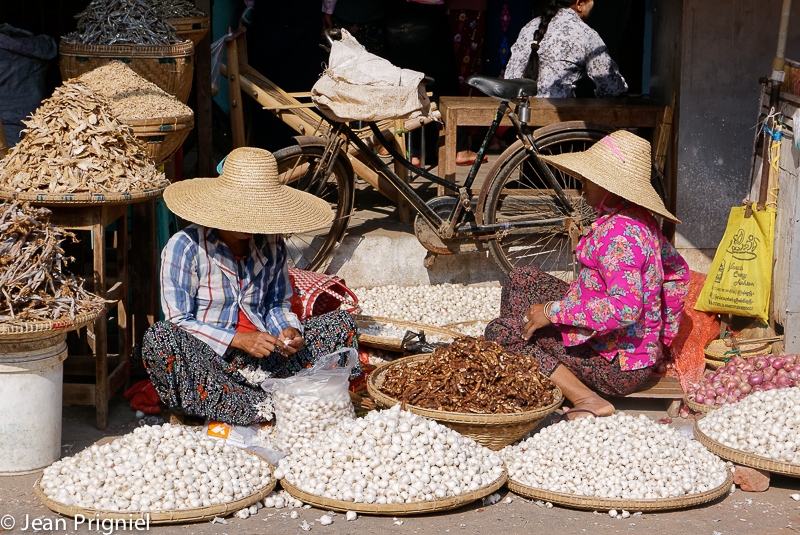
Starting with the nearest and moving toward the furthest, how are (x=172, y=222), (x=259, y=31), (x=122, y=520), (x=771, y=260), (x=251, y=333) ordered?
(x=122, y=520) → (x=251, y=333) → (x=771, y=260) → (x=172, y=222) → (x=259, y=31)

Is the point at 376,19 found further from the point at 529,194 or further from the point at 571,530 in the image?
the point at 571,530

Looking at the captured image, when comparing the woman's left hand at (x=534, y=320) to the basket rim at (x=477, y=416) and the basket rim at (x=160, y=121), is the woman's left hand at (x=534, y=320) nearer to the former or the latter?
the basket rim at (x=477, y=416)

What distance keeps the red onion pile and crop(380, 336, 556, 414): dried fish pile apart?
2.28ft

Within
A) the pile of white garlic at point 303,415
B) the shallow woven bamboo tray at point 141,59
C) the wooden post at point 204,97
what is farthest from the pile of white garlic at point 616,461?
the wooden post at point 204,97

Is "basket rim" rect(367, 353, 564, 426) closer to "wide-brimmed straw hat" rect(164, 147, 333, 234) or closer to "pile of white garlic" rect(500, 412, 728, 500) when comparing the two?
"pile of white garlic" rect(500, 412, 728, 500)

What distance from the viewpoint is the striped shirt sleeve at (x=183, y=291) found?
10.8ft

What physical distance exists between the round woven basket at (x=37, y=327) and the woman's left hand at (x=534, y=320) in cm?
168

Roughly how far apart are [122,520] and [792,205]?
297cm

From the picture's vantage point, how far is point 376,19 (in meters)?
6.29

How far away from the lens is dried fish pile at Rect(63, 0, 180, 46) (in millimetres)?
4242

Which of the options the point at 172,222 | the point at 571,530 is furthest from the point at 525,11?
the point at 571,530

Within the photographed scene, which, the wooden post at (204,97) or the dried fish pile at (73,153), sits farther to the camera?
the wooden post at (204,97)

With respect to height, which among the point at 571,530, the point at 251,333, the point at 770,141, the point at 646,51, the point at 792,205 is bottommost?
the point at 571,530

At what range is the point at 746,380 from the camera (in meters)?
3.71
